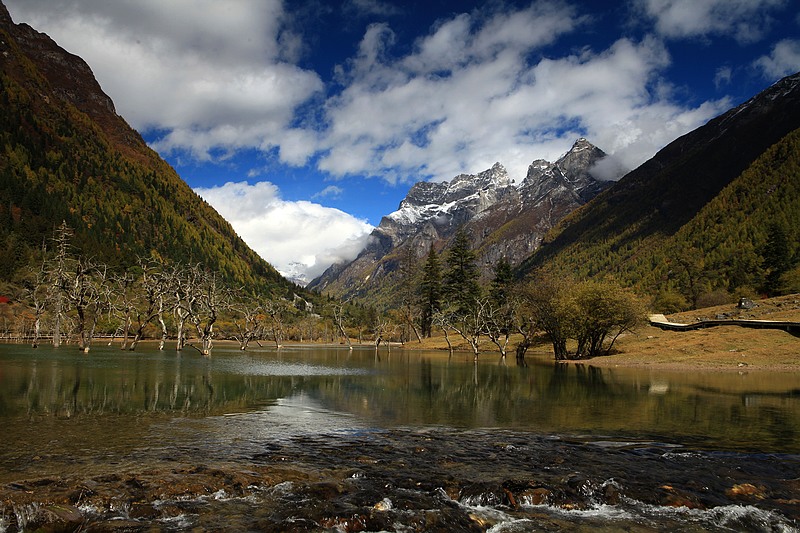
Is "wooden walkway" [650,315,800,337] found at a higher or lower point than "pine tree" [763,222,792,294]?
lower

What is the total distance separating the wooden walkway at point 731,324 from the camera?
206ft

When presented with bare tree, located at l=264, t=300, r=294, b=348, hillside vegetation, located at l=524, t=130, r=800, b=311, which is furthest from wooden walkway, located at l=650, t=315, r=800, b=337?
bare tree, located at l=264, t=300, r=294, b=348

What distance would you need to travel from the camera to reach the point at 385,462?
51.5ft

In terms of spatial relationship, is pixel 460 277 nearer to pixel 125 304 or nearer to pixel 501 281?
pixel 501 281

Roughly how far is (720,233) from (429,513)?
20569 cm

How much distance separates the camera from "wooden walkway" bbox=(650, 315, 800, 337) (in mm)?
62844

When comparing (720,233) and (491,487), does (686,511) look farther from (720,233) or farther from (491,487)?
(720,233)

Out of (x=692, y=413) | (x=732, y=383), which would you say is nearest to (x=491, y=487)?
(x=692, y=413)

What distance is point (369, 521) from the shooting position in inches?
428

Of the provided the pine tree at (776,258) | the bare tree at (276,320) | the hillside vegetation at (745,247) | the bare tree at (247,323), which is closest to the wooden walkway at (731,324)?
the hillside vegetation at (745,247)

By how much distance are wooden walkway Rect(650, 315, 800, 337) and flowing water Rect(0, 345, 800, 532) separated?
39.8 metres

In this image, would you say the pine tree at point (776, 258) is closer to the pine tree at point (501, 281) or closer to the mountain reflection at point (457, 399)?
the pine tree at point (501, 281)

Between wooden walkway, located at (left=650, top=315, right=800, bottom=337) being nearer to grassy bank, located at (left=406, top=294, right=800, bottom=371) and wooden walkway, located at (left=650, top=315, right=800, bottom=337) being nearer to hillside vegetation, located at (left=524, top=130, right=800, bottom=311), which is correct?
grassy bank, located at (left=406, top=294, right=800, bottom=371)

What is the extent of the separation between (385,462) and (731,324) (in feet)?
243
